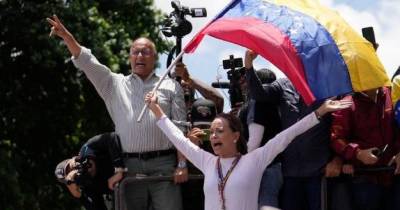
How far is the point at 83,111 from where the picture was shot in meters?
21.0

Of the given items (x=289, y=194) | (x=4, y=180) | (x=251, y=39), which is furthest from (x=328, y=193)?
(x=4, y=180)

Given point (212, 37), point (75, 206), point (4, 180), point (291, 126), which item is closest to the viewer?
point (291, 126)

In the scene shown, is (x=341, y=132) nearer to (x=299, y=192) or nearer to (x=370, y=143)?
(x=370, y=143)

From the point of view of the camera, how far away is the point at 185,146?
7.35 m

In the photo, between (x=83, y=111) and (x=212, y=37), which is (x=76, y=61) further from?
(x=83, y=111)

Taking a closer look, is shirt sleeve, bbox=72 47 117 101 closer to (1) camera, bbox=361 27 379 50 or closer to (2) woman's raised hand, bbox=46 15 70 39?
(2) woman's raised hand, bbox=46 15 70 39

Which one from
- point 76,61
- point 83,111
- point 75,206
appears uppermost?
point 76,61

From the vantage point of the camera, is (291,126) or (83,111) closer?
→ (291,126)

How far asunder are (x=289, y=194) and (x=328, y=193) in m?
0.30

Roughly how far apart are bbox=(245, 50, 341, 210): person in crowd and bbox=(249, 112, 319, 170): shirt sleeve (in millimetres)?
209

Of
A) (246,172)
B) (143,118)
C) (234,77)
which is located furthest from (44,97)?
(246,172)

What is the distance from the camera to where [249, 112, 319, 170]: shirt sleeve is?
6.88 meters

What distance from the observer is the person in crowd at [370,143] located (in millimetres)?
7012

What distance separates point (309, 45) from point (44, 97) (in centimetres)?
1430
